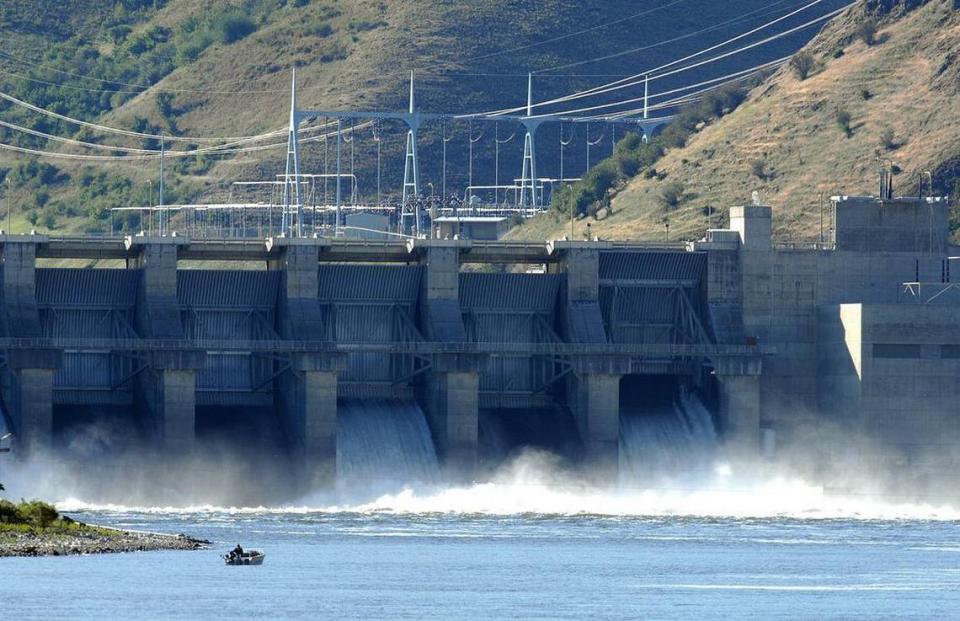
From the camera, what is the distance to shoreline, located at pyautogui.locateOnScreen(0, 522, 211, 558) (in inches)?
3878

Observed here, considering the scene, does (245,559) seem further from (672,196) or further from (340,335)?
(672,196)

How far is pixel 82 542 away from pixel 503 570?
15.7 meters

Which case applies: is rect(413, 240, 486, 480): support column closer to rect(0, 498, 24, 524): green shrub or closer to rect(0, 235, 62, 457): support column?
rect(0, 235, 62, 457): support column

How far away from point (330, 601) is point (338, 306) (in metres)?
41.4

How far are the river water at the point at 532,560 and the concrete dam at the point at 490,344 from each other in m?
2.88

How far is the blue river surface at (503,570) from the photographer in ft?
284

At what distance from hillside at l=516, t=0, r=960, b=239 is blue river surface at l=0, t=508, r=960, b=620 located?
6433 cm

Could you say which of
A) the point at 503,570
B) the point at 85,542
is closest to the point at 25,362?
the point at 85,542

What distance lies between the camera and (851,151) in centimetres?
18788

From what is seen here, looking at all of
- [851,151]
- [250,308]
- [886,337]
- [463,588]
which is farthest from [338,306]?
[851,151]

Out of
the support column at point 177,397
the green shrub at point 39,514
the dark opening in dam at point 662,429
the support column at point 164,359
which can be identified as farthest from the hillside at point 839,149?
the green shrub at point 39,514

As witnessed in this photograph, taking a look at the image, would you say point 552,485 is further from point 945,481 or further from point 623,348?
point 945,481

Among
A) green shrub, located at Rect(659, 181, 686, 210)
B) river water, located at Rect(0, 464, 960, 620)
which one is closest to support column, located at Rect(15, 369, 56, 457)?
river water, located at Rect(0, 464, 960, 620)

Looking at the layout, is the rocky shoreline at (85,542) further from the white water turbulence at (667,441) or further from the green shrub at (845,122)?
the green shrub at (845,122)
